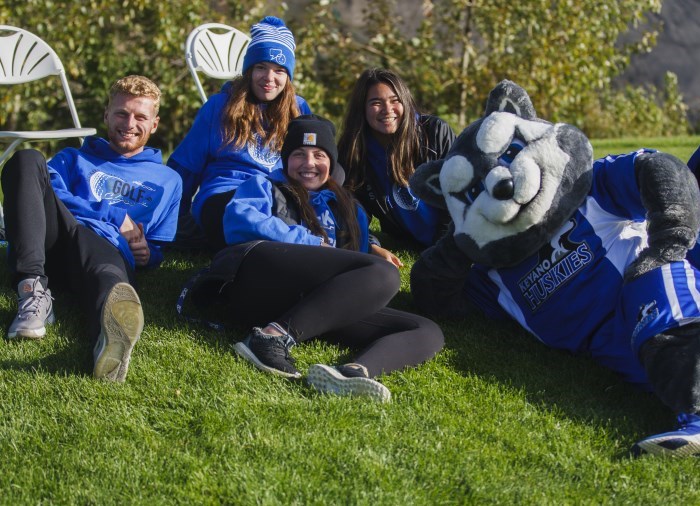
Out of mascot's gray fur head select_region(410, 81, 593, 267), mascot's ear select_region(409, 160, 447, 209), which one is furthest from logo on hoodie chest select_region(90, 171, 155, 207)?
mascot's gray fur head select_region(410, 81, 593, 267)

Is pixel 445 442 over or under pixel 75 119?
under

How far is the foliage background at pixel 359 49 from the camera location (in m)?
8.77

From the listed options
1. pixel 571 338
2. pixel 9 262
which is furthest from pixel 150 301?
pixel 571 338

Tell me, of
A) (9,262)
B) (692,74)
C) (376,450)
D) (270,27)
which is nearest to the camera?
(376,450)

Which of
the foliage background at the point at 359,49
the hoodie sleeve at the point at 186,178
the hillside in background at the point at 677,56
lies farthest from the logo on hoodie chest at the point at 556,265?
the hillside in background at the point at 677,56

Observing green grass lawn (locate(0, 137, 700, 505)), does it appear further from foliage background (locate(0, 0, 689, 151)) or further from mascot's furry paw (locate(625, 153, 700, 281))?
foliage background (locate(0, 0, 689, 151))

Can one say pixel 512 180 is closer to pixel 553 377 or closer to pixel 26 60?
pixel 553 377

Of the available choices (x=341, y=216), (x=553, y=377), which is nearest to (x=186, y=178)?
(x=341, y=216)

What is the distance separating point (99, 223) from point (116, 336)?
90 centimetres

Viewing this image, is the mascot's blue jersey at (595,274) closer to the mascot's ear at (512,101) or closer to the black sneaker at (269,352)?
the mascot's ear at (512,101)

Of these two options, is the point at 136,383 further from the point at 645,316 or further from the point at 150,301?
the point at 645,316

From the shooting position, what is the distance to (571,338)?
3357 millimetres

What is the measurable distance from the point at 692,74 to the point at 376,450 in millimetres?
11920

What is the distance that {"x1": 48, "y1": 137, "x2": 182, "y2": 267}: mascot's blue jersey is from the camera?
3.80 m
